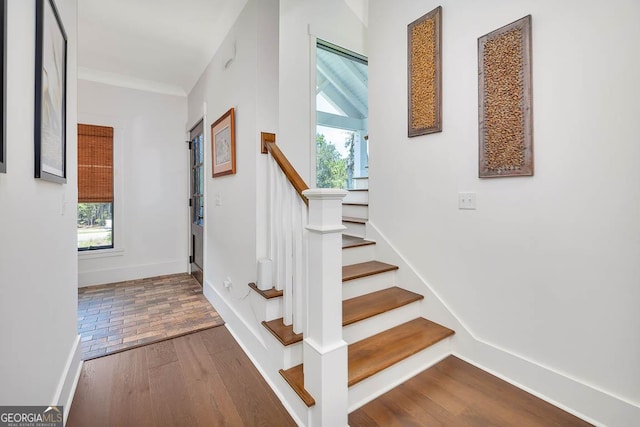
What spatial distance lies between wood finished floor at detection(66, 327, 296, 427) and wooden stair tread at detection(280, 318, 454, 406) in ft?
0.66

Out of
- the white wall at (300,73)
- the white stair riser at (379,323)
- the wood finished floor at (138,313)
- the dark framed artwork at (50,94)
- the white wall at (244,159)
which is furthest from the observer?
the white wall at (300,73)

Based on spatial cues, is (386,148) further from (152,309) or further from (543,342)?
(152,309)

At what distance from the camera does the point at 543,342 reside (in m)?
1.57

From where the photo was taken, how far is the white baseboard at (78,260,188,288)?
11.4 ft

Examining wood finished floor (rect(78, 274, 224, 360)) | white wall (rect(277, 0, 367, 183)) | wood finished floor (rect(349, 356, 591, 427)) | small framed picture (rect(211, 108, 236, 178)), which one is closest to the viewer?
wood finished floor (rect(349, 356, 591, 427))

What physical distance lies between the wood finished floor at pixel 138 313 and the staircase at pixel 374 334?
3.66 feet

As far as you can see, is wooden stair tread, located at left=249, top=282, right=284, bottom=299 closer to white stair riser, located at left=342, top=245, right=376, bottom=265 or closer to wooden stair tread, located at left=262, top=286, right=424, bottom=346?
wooden stair tread, located at left=262, top=286, right=424, bottom=346

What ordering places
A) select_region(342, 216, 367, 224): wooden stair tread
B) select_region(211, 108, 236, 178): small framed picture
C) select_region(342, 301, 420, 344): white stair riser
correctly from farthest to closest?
1. select_region(342, 216, 367, 224): wooden stair tread
2. select_region(211, 108, 236, 178): small framed picture
3. select_region(342, 301, 420, 344): white stair riser

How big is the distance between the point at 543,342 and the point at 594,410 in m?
0.32

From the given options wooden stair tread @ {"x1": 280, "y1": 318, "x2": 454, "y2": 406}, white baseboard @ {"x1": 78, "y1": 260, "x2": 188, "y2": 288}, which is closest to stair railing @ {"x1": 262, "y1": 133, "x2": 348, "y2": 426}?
wooden stair tread @ {"x1": 280, "y1": 318, "x2": 454, "y2": 406}

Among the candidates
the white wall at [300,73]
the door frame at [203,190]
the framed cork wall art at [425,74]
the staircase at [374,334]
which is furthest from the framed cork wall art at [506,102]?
the door frame at [203,190]

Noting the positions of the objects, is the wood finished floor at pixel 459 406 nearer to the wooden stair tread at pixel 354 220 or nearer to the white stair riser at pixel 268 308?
the white stair riser at pixel 268 308

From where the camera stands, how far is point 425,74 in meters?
2.08

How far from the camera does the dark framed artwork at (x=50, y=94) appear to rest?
43.1 inches
